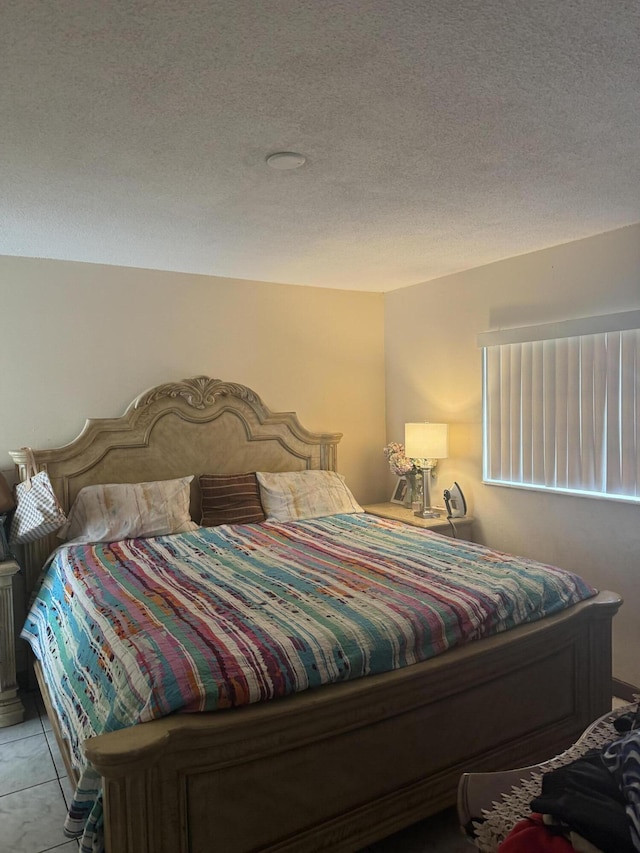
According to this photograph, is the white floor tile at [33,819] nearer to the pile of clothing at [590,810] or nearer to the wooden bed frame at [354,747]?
the wooden bed frame at [354,747]

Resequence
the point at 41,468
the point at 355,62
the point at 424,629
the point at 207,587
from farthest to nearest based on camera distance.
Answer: the point at 41,468
the point at 207,587
the point at 424,629
the point at 355,62

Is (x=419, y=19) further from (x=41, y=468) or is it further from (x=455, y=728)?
(x=41, y=468)

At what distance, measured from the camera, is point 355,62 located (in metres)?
1.50

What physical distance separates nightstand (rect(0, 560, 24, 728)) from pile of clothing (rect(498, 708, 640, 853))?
2.53 metres

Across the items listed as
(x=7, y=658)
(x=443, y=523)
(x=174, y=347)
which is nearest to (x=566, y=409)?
(x=443, y=523)

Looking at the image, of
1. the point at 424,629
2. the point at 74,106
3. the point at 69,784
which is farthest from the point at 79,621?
the point at 74,106

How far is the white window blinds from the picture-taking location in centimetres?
297

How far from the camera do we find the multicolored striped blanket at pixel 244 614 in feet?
5.67

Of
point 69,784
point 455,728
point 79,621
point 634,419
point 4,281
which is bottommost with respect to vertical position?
point 69,784

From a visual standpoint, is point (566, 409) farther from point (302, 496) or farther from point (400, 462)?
point (302, 496)

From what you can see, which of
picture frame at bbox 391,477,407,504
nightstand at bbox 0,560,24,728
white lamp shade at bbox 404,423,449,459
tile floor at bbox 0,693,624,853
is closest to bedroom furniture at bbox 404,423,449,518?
white lamp shade at bbox 404,423,449,459

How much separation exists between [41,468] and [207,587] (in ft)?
4.69

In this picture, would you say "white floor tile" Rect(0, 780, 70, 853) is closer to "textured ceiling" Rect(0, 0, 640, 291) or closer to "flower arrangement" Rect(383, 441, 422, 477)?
"textured ceiling" Rect(0, 0, 640, 291)

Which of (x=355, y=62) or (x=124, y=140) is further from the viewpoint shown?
(x=124, y=140)
